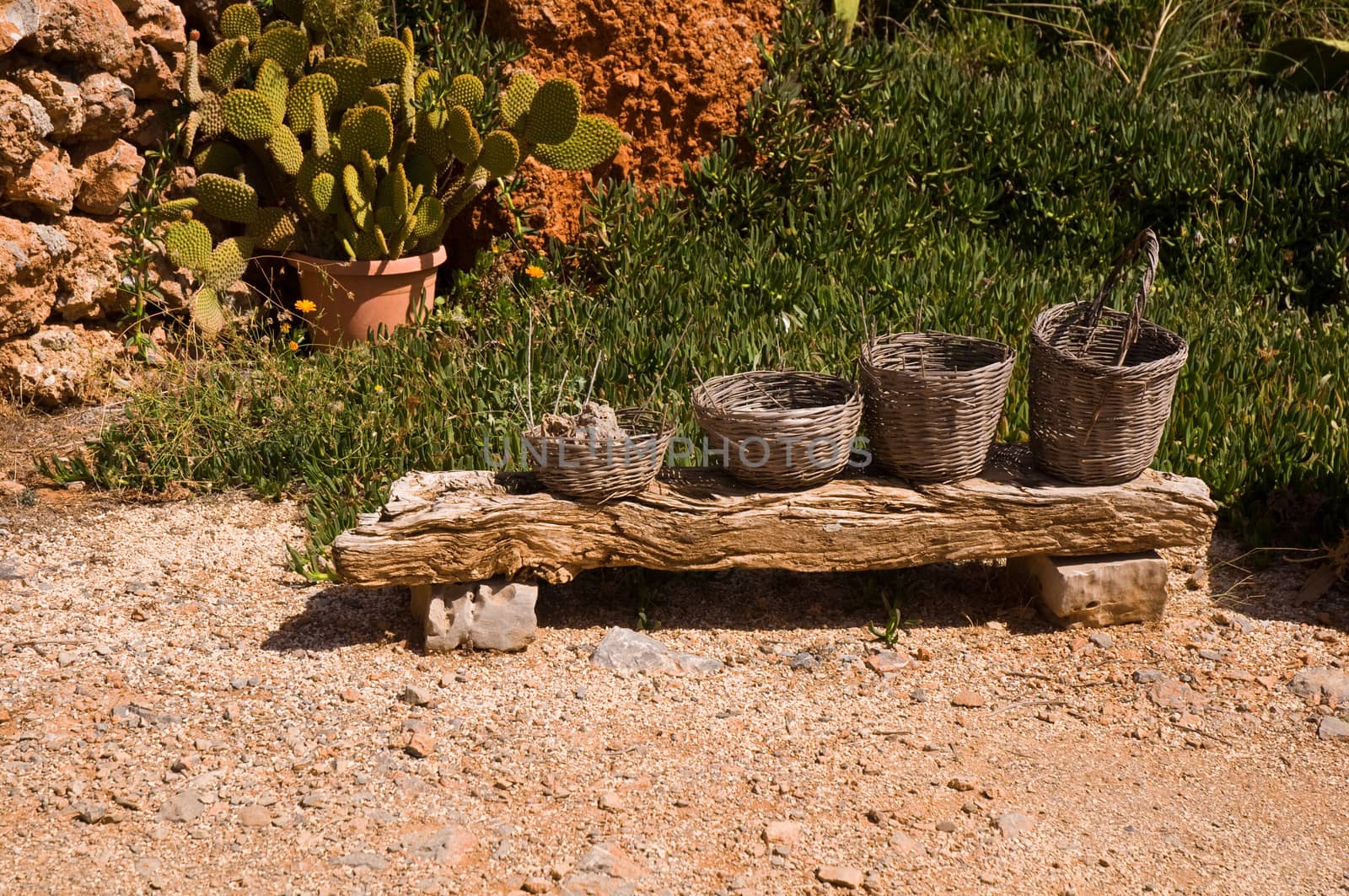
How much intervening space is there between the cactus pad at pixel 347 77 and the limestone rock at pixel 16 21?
3.54ft

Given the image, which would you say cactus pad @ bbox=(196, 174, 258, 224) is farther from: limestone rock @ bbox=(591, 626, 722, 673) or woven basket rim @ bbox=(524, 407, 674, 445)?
limestone rock @ bbox=(591, 626, 722, 673)

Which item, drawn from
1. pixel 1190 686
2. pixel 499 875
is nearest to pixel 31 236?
pixel 499 875

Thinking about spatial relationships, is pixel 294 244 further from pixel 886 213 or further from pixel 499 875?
pixel 499 875

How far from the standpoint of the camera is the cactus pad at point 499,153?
17.2 feet

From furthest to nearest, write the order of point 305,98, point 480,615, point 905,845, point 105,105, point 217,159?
1. point 217,159
2. point 305,98
3. point 105,105
4. point 480,615
5. point 905,845

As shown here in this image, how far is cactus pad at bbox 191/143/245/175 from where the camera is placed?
5.38 metres

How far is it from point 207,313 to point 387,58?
4.12 feet

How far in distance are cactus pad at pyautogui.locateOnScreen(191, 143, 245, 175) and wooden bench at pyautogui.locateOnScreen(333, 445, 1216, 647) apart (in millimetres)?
2476

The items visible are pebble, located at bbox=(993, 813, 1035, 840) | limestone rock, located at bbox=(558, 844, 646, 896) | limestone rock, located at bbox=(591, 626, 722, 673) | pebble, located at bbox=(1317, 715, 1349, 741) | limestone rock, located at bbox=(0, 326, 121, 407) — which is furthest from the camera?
limestone rock, located at bbox=(0, 326, 121, 407)

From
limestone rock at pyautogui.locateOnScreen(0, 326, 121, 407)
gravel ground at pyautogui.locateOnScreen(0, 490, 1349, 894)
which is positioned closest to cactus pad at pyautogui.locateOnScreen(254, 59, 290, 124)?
limestone rock at pyautogui.locateOnScreen(0, 326, 121, 407)

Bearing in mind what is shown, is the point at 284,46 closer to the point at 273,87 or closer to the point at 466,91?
the point at 273,87

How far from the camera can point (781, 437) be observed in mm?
3432

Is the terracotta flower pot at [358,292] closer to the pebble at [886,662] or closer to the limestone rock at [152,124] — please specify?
the limestone rock at [152,124]

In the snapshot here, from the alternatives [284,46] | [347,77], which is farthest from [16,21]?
[347,77]
